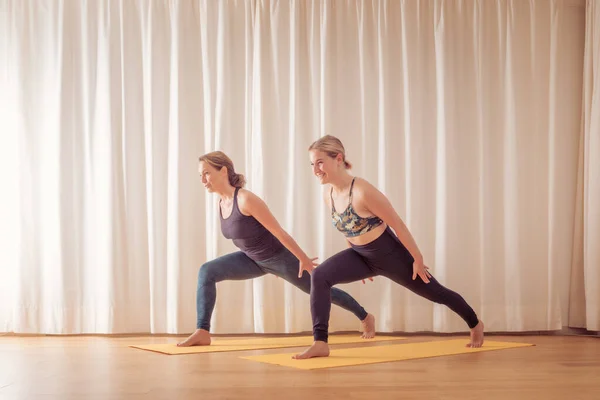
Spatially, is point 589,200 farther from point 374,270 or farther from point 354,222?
point 354,222

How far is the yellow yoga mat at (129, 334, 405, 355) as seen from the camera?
363 centimetres

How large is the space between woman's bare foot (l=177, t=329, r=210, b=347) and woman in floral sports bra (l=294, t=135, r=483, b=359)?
0.76 metres

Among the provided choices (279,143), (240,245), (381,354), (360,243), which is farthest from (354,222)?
(279,143)

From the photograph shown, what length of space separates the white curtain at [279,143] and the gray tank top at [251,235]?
68 cm

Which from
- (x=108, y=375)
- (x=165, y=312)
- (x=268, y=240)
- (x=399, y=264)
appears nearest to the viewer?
(x=108, y=375)

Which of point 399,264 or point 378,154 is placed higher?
point 378,154

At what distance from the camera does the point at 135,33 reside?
4.68 meters

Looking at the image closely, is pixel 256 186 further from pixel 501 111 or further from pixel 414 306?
pixel 501 111

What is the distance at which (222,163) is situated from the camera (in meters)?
3.88

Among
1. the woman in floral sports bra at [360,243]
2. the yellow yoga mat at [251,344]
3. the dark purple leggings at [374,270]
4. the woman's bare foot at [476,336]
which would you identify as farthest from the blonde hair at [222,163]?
the woman's bare foot at [476,336]

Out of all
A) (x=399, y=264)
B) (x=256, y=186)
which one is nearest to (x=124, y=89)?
(x=256, y=186)

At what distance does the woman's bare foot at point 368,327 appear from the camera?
4172mm

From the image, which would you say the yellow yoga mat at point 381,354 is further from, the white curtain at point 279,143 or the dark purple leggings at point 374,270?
the white curtain at point 279,143

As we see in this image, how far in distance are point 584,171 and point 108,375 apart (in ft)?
10.6
